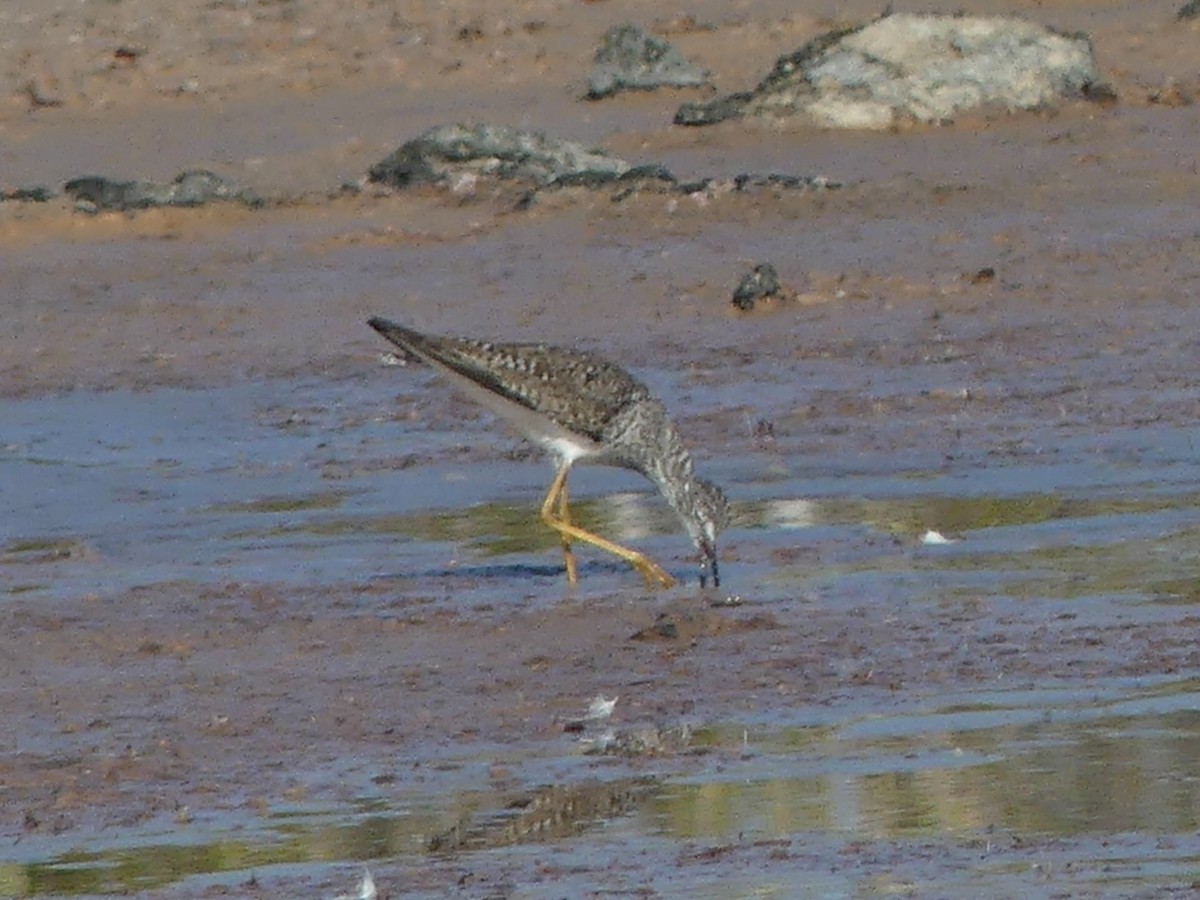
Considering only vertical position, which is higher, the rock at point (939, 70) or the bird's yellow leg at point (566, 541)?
the rock at point (939, 70)

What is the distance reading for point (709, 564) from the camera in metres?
8.96

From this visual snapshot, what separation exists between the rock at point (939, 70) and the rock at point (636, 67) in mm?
2041

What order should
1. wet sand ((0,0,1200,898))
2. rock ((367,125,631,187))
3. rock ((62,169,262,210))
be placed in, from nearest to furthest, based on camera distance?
wet sand ((0,0,1200,898)), rock ((367,125,631,187)), rock ((62,169,262,210))

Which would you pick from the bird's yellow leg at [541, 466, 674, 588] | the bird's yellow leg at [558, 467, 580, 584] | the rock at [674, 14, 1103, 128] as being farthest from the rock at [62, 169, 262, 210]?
the bird's yellow leg at [558, 467, 580, 584]

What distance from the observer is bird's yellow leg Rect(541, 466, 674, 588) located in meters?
9.05

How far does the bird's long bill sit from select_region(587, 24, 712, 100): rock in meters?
11.3

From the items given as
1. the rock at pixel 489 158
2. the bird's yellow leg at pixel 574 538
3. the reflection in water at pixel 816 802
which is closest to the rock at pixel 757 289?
the rock at pixel 489 158

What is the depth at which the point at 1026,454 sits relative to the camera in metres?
10.6

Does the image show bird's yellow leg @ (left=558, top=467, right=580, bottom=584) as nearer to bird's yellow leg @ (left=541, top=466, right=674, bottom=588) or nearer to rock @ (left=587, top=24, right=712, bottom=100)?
bird's yellow leg @ (left=541, top=466, right=674, bottom=588)

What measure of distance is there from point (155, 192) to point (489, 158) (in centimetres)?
203

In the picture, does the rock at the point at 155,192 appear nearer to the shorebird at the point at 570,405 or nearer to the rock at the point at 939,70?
the rock at the point at 939,70

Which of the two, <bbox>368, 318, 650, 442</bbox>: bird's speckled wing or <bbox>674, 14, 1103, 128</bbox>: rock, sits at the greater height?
<bbox>674, 14, 1103, 128</bbox>: rock

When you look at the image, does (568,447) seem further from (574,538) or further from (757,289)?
(757,289)

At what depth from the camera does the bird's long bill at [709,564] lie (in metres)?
8.88
